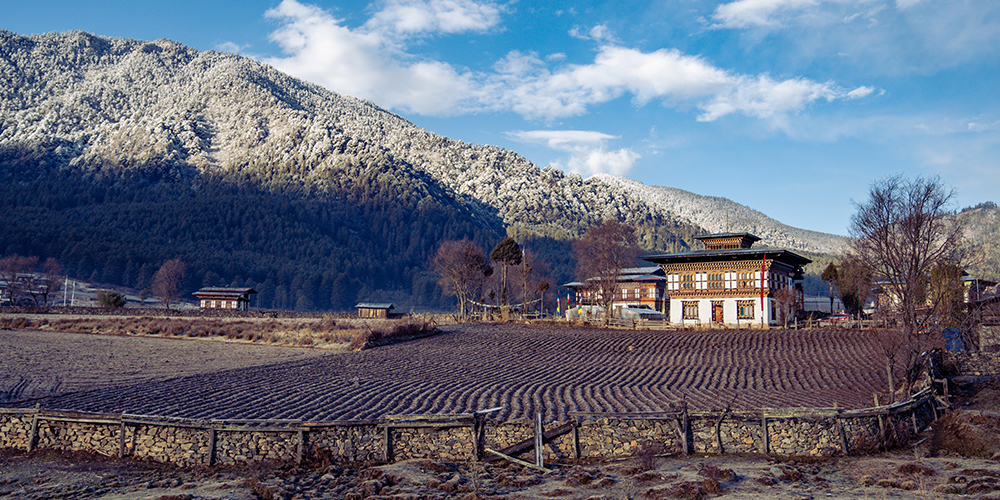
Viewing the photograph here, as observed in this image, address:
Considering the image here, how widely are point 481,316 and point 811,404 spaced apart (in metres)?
47.6

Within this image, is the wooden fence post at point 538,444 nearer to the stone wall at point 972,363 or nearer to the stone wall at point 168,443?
the stone wall at point 168,443

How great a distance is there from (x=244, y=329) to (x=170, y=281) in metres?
62.8

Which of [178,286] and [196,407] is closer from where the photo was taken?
[196,407]

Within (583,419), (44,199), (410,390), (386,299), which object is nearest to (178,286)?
(386,299)

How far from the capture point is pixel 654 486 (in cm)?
1522

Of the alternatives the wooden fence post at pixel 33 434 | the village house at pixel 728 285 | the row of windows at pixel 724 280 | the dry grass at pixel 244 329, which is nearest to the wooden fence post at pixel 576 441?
the wooden fence post at pixel 33 434

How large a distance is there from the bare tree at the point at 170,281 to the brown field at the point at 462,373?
57317mm

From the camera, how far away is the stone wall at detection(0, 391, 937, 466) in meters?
17.6

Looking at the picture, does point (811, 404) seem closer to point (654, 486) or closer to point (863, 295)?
point (654, 486)

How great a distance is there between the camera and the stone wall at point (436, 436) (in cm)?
1758

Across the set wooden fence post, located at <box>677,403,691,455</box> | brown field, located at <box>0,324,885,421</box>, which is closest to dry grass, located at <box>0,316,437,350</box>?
brown field, located at <box>0,324,885,421</box>

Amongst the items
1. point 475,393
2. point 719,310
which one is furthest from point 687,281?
point 475,393

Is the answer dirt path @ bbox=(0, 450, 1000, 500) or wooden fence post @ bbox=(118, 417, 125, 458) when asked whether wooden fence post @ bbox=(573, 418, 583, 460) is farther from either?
wooden fence post @ bbox=(118, 417, 125, 458)

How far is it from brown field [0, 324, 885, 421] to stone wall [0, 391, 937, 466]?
Result: 2.88m
